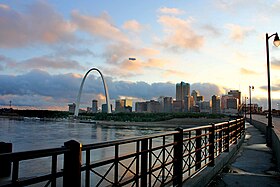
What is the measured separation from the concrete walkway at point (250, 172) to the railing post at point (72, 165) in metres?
4.78

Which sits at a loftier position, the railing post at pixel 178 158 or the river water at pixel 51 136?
the railing post at pixel 178 158

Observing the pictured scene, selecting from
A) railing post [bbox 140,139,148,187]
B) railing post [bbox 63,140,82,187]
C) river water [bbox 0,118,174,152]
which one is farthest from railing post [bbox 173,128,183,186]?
river water [bbox 0,118,174,152]

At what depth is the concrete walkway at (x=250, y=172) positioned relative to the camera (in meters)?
7.09

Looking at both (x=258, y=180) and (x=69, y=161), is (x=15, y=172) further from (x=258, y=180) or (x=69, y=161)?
(x=258, y=180)

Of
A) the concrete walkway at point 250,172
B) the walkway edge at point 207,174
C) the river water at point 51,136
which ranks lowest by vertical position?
the river water at point 51,136

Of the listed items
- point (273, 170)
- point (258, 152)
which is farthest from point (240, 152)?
point (273, 170)

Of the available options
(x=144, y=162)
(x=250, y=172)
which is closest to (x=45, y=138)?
(x=250, y=172)

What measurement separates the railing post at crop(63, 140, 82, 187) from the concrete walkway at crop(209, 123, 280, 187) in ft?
15.7

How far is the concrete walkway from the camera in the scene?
709 centimetres

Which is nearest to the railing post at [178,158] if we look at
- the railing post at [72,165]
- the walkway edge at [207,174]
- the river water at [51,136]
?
the walkway edge at [207,174]

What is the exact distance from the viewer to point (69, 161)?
283 cm

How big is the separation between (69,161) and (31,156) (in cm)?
51

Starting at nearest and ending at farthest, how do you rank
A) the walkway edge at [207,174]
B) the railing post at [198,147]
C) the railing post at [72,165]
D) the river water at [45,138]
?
the railing post at [72,165]
the walkway edge at [207,174]
the railing post at [198,147]
the river water at [45,138]

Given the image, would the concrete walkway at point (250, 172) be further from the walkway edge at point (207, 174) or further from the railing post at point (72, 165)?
the railing post at point (72, 165)
